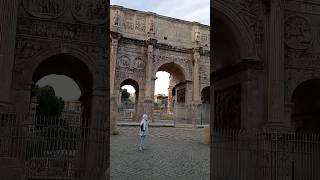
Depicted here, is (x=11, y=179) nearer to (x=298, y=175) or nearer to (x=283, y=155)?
(x=283, y=155)

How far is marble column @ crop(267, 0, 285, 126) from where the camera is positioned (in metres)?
12.1

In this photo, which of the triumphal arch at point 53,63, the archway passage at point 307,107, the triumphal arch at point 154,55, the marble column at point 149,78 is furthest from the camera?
the marble column at point 149,78

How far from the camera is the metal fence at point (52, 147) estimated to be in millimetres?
9758

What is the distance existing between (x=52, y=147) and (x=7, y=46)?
247 centimetres

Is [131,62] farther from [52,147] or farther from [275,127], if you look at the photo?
[52,147]

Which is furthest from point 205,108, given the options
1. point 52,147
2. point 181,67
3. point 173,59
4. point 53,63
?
point 52,147

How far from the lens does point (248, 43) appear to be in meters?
12.5

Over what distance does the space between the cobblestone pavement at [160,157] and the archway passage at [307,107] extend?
3.38 metres

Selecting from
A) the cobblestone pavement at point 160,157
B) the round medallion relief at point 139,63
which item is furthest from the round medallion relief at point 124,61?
the cobblestone pavement at point 160,157

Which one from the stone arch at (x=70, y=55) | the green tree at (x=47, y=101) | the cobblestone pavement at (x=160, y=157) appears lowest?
the cobblestone pavement at (x=160, y=157)

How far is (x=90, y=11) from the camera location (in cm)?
1155

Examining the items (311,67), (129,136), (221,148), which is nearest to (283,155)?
(221,148)

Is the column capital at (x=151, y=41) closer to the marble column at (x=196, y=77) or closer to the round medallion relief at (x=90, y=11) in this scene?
the marble column at (x=196, y=77)

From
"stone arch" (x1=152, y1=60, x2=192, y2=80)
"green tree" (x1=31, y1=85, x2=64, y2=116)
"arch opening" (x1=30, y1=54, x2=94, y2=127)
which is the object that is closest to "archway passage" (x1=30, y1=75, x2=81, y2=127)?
"green tree" (x1=31, y1=85, x2=64, y2=116)
